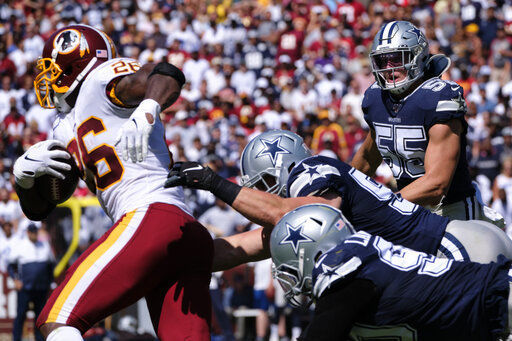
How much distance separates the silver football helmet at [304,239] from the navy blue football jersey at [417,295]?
9cm

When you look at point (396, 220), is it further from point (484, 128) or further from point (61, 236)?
point (484, 128)

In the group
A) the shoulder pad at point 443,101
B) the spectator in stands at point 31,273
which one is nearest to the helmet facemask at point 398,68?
the shoulder pad at point 443,101

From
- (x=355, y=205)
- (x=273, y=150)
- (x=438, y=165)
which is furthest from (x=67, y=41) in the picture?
(x=438, y=165)

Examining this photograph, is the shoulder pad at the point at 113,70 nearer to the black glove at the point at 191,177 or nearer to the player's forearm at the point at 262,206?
the black glove at the point at 191,177

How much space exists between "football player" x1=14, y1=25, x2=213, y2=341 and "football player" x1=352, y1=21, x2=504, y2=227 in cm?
130

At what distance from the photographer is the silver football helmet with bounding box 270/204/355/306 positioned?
309cm

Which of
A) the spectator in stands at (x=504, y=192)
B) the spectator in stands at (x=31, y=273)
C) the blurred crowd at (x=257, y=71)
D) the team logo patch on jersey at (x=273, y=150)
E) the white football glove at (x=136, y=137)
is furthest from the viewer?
the blurred crowd at (x=257, y=71)

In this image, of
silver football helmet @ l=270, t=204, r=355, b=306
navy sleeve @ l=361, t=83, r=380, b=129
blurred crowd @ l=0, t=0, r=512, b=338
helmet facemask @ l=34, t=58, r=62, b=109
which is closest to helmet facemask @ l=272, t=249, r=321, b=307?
silver football helmet @ l=270, t=204, r=355, b=306

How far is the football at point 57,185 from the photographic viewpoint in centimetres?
402

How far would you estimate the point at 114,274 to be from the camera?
351 centimetres

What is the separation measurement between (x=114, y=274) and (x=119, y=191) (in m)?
0.46

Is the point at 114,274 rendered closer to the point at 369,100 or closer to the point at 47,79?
the point at 47,79

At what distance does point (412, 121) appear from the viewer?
4.42m

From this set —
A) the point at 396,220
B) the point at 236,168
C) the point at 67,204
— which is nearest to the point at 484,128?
the point at 236,168
